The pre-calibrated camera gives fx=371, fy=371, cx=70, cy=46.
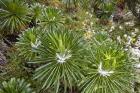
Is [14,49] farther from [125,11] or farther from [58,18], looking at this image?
[125,11]

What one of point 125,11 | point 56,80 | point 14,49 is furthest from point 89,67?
point 125,11

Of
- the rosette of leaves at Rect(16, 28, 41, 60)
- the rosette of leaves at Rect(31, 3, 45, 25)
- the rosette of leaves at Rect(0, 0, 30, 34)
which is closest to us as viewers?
the rosette of leaves at Rect(16, 28, 41, 60)

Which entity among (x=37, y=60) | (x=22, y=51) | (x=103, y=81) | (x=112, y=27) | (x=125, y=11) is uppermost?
(x=125, y=11)

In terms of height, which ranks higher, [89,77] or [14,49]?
[14,49]

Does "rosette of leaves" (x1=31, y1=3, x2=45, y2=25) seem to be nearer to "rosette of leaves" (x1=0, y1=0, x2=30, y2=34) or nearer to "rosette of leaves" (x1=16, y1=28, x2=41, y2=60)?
"rosette of leaves" (x1=0, y1=0, x2=30, y2=34)

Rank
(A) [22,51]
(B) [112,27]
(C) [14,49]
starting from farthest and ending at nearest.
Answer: (B) [112,27], (C) [14,49], (A) [22,51]

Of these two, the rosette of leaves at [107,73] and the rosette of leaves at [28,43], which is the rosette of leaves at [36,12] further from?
the rosette of leaves at [107,73]

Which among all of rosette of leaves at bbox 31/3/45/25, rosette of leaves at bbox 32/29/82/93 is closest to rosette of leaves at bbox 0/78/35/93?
rosette of leaves at bbox 32/29/82/93
